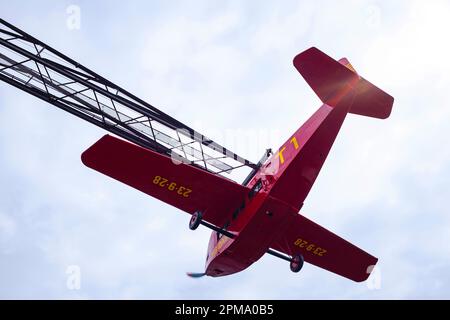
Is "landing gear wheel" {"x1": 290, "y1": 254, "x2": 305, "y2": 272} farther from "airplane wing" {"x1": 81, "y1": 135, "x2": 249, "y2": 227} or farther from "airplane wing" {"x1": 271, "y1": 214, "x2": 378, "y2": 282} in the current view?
"airplane wing" {"x1": 81, "y1": 135, "x2": 249, "y2": 227}

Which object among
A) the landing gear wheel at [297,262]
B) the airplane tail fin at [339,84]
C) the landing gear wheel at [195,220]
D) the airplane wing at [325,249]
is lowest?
the landing gear wheel at [297,262]

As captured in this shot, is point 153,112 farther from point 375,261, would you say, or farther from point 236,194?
point 375,261

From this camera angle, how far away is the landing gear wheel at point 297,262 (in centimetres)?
1705

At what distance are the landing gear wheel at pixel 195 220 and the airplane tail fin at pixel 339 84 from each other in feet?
15.6

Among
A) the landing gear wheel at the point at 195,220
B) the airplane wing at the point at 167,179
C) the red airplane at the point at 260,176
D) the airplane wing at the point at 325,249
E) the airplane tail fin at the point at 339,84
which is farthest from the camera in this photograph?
the airplane wing at the point at 325,249

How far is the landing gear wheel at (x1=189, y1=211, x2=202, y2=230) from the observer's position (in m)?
16.1

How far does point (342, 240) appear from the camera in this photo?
18828mm

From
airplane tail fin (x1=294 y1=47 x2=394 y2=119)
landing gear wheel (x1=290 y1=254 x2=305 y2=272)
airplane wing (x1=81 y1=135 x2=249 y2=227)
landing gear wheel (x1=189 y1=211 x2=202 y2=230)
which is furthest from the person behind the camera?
landing gear wheel (x1=290 y1=254 x2=305 y2=272)

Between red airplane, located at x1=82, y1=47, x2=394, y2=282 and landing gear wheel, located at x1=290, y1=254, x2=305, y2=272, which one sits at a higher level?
red airplane, located at x1=82, y1=47, x2=394, y2=282

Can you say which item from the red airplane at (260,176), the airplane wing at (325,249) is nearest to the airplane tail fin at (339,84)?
the red airplane at (260,176)

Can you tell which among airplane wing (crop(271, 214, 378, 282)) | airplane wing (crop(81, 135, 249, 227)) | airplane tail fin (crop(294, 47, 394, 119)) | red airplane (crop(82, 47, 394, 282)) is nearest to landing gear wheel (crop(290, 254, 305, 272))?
red airplane (crop(82, 47, 394, 282))

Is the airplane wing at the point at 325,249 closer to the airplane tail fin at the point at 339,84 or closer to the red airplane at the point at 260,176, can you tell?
the red airplane at the point at 260,176

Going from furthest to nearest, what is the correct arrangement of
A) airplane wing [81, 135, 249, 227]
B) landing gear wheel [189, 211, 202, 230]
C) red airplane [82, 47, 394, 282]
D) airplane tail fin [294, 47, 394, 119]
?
1. landing gear wheel [189, 211, 202, 230]
2. airplane wing [81, 135, 249, 227]
3. red airplane [82, 47, 394, 282]
4. airplane tail fin [294, 47, 394, 119]

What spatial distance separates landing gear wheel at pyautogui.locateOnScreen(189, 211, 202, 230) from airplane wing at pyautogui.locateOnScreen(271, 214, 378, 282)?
3.23 m
